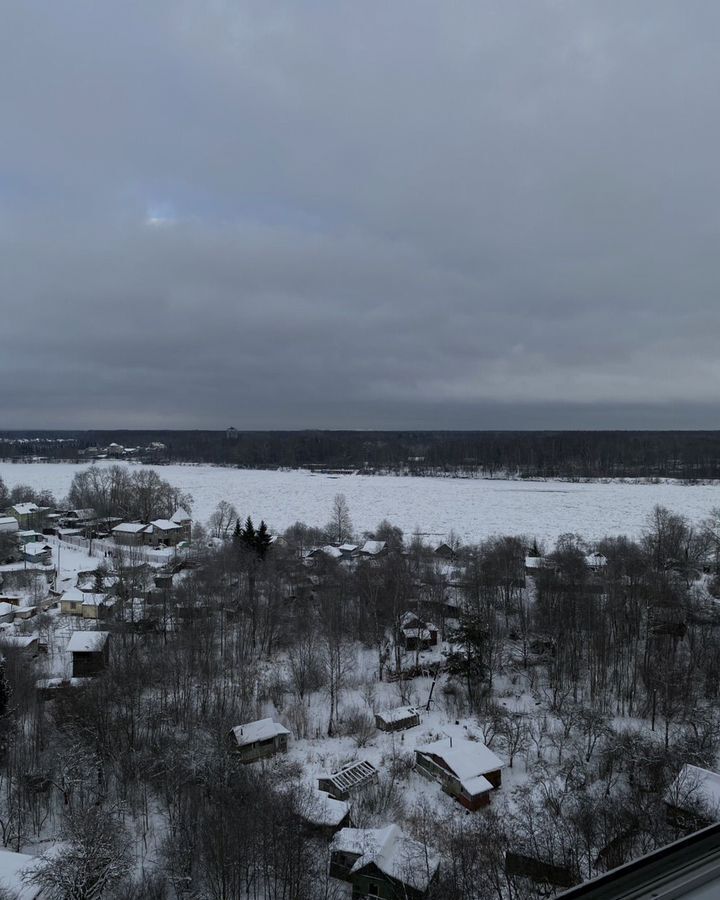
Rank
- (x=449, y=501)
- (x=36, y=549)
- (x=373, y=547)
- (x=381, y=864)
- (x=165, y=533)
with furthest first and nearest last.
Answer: (x=449, y=501), (x=165, y=533), (x=373, y=547), (x=36, y=549), (x=381, y=864)

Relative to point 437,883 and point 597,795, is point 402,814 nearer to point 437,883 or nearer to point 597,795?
point 437,883

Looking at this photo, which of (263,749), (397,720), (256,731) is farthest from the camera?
(397,720)

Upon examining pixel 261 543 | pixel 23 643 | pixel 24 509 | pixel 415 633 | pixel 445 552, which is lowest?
pixel 415 633

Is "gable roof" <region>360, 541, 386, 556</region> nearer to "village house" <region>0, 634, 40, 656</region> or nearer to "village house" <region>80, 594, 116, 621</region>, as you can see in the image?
"village house" <region>80, 594, 116, 621</region>

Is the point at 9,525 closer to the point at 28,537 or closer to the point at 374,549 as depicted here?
the point at 28,537

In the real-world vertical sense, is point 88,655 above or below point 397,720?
above

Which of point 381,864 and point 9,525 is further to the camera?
point 9,525

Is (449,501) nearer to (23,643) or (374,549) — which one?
(374,549)

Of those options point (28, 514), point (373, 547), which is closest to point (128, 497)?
point (28, 514)
